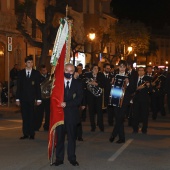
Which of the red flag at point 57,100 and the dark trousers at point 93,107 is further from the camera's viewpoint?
the dark trousers at point 93,107

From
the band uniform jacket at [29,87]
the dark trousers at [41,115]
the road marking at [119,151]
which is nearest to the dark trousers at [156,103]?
the dark trousers at [41,115]

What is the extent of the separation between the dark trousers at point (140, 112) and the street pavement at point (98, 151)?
0.25 meters

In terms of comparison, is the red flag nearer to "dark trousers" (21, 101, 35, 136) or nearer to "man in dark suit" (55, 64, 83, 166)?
"man in dark suit" (55, 64, 83, 166)

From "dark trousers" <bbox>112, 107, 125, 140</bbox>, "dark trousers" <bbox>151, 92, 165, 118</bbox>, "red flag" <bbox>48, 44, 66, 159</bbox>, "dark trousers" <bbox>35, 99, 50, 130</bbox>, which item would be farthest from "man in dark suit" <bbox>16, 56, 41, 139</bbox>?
"dark trousers" <bbox>151, 92, 165, 118</bbox>

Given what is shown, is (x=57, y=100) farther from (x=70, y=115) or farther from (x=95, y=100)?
(x=95, y=100)

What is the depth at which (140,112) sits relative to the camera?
50.1ft

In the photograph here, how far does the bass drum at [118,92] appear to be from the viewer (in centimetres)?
1279

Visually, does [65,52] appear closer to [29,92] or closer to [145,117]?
[29,92]

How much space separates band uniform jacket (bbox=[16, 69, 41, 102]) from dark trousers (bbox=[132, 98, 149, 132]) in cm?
310

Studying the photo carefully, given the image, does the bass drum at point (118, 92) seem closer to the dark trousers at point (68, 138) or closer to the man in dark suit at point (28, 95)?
the man in dark suit at point (28, 95)

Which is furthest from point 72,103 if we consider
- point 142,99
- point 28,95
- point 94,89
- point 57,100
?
point 142,99

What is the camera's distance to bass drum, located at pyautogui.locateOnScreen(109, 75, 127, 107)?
42.0ft

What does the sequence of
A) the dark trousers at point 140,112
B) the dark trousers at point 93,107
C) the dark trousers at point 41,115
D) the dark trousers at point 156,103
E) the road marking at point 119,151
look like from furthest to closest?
the dark trousers at point 156,103, the dark trousers at point 41,115, the dark trousers at point 93,107, the dark trousers at point 140,112, the road marking at point 119,151

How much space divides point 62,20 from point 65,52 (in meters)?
0.68
